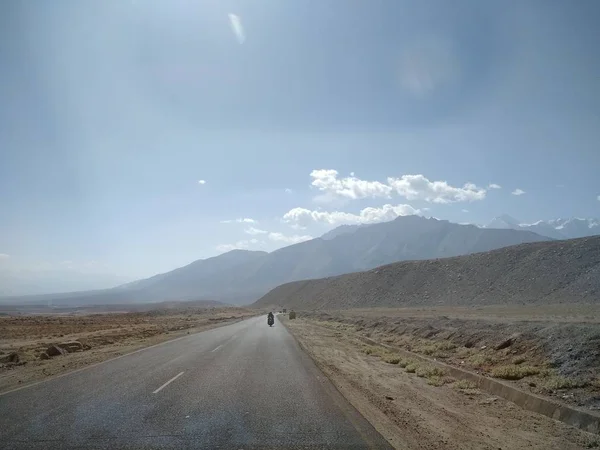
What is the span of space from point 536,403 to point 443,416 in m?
2.14

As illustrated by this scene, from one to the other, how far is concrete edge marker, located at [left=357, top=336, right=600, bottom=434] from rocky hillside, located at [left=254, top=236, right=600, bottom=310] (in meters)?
48.9

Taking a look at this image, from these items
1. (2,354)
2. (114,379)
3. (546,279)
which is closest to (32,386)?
(114,379)

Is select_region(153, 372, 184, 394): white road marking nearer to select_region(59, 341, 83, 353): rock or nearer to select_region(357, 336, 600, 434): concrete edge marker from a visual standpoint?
select_region(357, 336, 600, 434): concrete edge marker

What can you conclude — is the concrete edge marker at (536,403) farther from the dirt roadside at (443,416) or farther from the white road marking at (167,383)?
the white road marking at (167,383)

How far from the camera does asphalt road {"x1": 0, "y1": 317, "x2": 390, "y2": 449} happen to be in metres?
7.07

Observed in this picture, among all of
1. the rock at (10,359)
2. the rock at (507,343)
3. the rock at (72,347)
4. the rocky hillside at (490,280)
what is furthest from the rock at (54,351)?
the rocky hillside at (490,280)

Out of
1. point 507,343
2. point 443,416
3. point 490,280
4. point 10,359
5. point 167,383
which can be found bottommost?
point 10,359

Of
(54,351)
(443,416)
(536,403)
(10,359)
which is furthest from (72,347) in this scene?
(536,403)

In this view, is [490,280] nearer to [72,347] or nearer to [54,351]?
[72,347]

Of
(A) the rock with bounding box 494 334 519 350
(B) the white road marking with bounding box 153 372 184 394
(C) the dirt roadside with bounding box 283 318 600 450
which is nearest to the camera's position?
(C) the dirt roadside with bounding box 283 318 600 450

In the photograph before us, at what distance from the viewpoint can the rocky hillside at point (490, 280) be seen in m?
62.9

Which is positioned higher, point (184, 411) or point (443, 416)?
point (184, 411)

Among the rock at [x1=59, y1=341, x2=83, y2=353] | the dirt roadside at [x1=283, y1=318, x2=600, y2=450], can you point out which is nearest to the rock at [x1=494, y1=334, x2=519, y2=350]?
the dirt roadside at [x1=283, y1=318, x2=600, y2=450]

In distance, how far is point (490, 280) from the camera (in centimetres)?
7938
